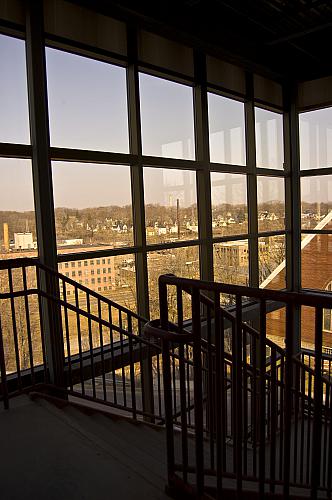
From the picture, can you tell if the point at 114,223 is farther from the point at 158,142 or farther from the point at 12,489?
the point at 12,489

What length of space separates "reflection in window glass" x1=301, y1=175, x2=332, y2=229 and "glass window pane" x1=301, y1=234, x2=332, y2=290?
27 centimetres

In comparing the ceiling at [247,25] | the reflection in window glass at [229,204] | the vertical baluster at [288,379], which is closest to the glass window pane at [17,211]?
the ceiling at [247,25]

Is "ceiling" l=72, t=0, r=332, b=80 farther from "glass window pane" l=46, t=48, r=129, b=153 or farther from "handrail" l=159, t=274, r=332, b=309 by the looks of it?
"handrail" l=159, t=274, r=332, b=309

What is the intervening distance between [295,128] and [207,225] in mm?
3412

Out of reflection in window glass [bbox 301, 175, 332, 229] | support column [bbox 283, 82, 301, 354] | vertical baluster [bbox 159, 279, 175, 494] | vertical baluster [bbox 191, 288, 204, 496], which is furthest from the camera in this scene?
support column [bbox 283, 82, 301, 354]

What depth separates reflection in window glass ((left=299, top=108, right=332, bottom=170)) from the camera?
Answer: 755 cm

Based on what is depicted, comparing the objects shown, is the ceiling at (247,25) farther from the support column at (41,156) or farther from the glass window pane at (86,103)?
the support column at (41,156)

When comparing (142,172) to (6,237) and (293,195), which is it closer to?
(6,237)

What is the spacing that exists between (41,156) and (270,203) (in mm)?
4983

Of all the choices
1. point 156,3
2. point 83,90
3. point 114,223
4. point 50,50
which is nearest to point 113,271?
point 114,223

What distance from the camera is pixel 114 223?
4980 mm

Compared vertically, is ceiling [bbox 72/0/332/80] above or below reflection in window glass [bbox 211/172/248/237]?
above

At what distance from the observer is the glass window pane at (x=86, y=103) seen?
171 inches

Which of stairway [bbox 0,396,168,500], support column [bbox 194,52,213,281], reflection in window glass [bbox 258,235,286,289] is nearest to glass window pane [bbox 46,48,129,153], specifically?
support column [bbox 194,52,213,281]
